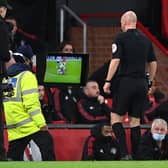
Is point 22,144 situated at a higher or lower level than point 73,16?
lower

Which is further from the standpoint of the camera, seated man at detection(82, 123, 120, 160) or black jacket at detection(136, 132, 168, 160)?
seated man at detection(82, 123, 120, 160)

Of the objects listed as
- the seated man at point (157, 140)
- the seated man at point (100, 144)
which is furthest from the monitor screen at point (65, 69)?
the seated man at point (157, 140)

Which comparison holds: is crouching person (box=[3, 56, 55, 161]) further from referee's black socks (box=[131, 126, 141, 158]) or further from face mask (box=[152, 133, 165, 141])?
face mask (box=[152, 133, 165, 141])

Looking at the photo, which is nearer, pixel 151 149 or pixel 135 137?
pixel 135 137

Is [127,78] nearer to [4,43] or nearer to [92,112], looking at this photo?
[4,43]

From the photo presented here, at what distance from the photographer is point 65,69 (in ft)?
50.3

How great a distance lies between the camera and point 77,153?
586 inches

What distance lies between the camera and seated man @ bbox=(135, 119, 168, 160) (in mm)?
14419

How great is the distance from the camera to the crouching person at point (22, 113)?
12.7 m

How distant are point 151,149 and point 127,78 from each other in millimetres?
1573

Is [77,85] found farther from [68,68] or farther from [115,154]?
[115,154]

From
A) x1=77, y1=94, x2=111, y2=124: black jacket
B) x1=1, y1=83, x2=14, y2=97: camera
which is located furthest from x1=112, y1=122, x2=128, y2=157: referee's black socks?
x1=77, y1=94, x2=111, y2=124: black jacket

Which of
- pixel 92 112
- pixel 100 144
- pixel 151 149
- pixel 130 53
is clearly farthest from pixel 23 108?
pixel 92 112
